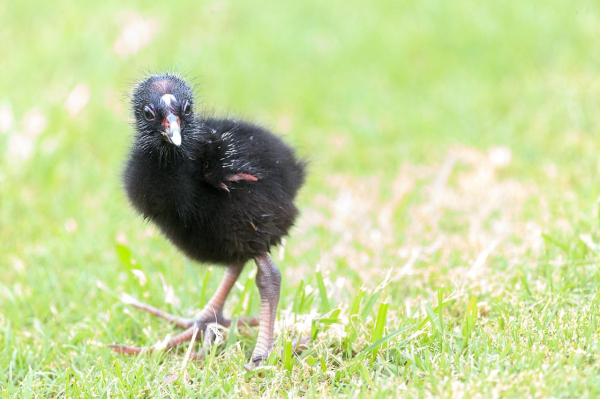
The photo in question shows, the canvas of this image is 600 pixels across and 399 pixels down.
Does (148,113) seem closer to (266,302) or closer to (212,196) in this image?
(212,196)

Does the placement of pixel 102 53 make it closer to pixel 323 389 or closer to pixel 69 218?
pixel 69 218

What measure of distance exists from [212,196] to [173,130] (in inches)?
17.4

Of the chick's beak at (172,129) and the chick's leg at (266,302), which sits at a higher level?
the chick's beak at (172,129)

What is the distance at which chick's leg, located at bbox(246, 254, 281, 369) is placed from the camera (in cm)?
363

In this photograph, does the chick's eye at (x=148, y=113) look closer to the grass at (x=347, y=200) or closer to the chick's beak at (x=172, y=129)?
the chick's beak at (x=172, y=129)

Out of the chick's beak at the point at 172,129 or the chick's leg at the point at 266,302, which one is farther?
the chick's leg at the point at 266,302

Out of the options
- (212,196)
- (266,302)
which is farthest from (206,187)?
(266,302)

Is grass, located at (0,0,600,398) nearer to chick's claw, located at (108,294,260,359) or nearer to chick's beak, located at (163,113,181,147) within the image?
chick's claw, located at (108,294,260,359)

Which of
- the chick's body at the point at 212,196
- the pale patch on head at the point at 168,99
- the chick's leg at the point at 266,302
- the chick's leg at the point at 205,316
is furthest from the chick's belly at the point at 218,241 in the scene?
the pale patch on head at the point at 168,99

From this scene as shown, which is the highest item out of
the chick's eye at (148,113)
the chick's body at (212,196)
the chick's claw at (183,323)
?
the chick's eye at (148,113)

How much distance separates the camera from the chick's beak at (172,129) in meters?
3.23

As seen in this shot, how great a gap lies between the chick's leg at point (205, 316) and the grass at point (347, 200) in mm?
103

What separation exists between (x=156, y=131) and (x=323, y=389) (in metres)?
1.55

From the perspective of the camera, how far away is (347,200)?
610 centimetres
